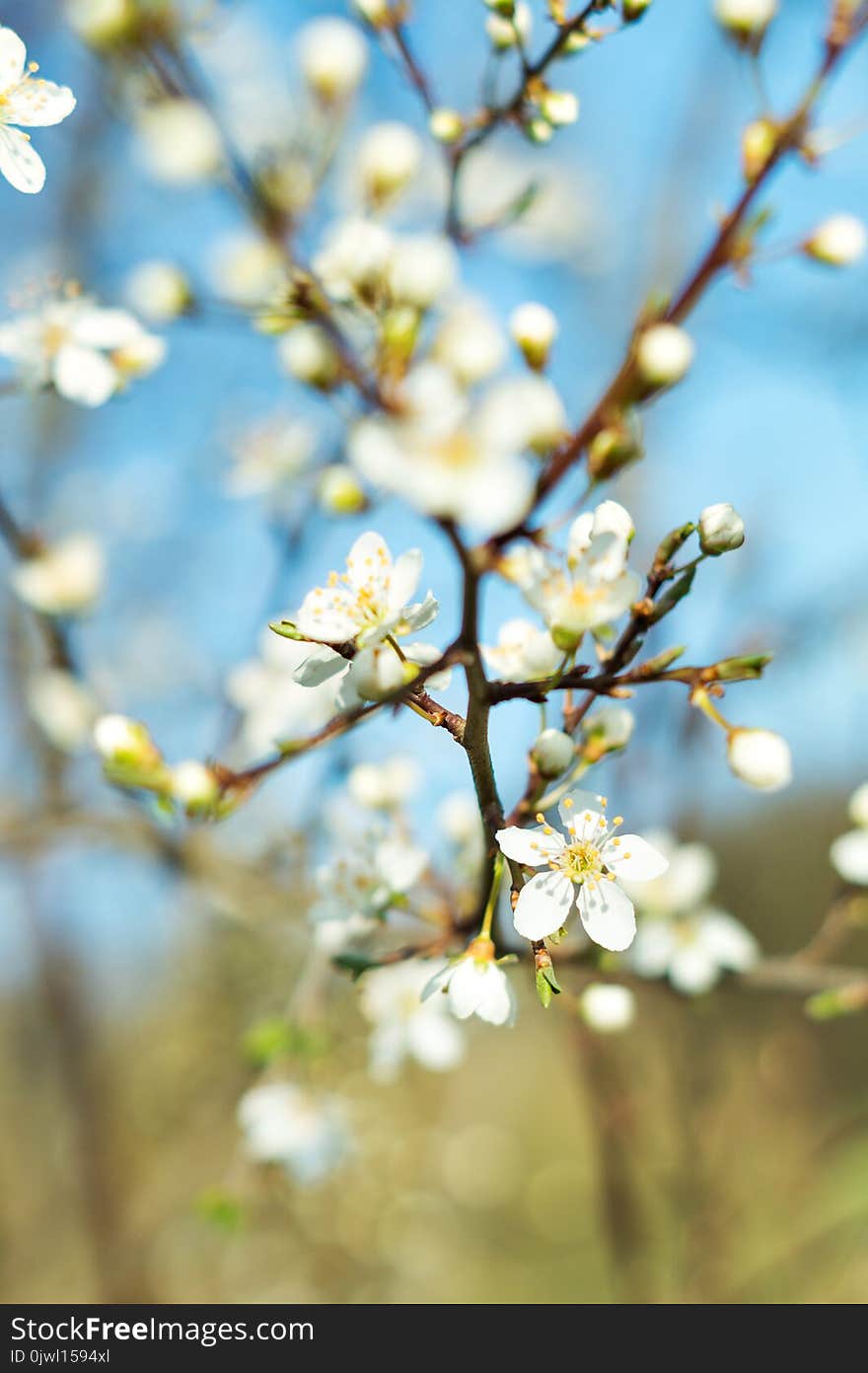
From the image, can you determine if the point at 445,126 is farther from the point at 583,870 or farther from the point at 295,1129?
the point at 295,1129

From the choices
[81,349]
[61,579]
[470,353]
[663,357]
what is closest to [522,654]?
[663,357]

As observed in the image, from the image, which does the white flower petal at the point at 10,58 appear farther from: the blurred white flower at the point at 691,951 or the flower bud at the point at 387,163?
the blurred white flower at the point at 691,951

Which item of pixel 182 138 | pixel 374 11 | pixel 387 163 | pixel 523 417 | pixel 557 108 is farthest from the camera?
pixel 182 138

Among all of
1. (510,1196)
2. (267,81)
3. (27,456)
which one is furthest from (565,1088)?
(267,81)

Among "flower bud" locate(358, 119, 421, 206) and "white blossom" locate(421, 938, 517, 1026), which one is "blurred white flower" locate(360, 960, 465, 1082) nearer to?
"white blossom" locate(421, 938, 517, 1026)

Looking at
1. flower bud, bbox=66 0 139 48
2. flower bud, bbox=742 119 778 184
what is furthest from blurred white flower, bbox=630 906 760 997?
flower bud, bbox=66 0 139 48
